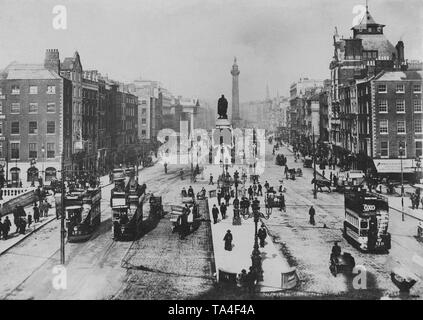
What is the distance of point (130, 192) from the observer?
31375mm

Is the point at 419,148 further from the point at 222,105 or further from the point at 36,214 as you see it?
the point at 36,214

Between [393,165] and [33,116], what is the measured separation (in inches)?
1674

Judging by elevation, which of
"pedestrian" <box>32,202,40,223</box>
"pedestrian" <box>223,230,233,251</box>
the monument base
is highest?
the monument base

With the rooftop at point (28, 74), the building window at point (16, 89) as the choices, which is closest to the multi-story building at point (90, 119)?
the rooftop at point (28, 74)

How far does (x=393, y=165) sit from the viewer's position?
54312 millimetres

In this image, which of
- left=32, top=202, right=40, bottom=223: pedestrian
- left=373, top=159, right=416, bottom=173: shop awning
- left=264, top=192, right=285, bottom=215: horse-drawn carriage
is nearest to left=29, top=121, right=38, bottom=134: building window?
left=32, top=202, right=40, bottom=223: pedestrian

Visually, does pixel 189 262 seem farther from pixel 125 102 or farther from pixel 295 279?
pixel 125 102

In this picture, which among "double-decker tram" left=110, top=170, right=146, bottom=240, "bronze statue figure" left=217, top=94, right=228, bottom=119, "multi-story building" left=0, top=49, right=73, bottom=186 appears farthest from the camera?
"bronze statue figure" left=217, top=94, right=228, bottom=119

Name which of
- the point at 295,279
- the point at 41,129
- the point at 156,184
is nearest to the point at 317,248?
the point at 295,279

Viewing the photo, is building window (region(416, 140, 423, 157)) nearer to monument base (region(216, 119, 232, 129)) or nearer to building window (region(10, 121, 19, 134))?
monument base (region(216, 119, 232, 129))

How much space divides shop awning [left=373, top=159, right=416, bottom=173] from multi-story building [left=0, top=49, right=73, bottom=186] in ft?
121

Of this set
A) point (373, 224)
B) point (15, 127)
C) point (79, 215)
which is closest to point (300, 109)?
point (15, 127)

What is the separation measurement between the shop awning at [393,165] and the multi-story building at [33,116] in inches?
1454

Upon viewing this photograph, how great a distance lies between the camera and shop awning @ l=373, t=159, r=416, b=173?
5325 cm
